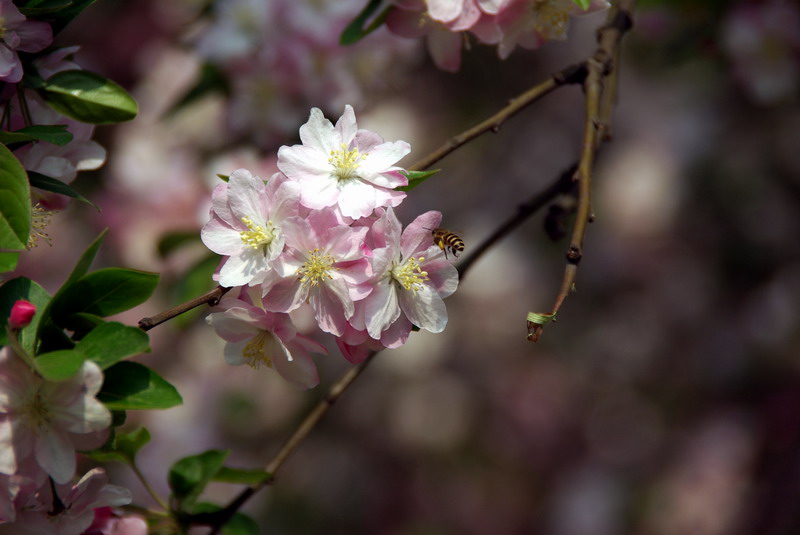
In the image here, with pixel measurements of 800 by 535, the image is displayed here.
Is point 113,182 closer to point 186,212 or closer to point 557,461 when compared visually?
point 186,212

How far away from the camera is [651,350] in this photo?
2.82m

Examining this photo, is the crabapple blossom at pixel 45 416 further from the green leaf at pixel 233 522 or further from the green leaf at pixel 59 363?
the green leaf at pixel 233 522

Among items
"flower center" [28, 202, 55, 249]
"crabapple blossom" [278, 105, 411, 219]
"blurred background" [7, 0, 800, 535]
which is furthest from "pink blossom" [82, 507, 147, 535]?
"blurred background" [7, 0, 800, 535]

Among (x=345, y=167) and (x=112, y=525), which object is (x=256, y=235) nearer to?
(x=345, y=167)

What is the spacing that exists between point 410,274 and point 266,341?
0.51ft

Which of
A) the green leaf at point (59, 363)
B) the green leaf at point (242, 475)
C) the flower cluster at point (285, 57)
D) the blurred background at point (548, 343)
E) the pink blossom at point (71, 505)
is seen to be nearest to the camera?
the green leaf at point (59, 363)

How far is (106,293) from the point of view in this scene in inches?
29.7

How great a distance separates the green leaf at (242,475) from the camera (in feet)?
2.91

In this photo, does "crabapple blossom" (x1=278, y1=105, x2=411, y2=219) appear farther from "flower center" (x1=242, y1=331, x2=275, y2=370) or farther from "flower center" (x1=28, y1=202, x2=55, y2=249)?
"flower center" (x1=28, y1=202, x2=55, y2=249)

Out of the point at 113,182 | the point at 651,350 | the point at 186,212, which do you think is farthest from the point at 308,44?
the point at 651,350

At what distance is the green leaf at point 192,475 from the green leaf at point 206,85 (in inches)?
31.8

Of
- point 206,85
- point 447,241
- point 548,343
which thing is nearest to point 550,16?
point 447,241

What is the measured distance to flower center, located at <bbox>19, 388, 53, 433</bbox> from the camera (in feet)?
2.24

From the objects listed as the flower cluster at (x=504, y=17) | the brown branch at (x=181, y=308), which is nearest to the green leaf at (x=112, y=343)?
the brown branch at (x=181, y=308)
